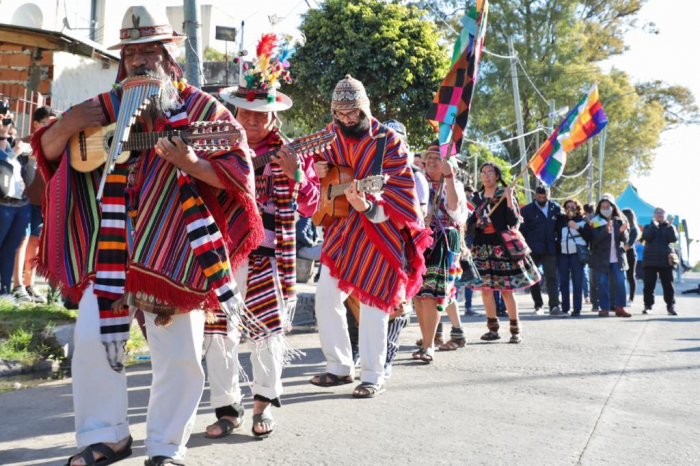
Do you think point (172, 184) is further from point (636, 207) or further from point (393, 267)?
point (636, 207)

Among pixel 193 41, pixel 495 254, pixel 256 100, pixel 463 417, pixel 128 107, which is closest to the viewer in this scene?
pixel 128 107

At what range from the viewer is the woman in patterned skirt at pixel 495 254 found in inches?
365

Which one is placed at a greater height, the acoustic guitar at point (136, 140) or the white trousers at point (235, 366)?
the acoustic guitar at point (136, 140)

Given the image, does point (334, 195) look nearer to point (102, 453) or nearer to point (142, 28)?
point (142, 28)

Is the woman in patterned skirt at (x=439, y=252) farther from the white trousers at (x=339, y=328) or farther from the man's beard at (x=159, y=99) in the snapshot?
the man's beard at (x=159, y=99)

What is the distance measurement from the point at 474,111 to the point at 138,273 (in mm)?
34105

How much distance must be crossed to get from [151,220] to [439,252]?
14.5ft

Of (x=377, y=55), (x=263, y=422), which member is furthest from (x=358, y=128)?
(x=377, y=55)

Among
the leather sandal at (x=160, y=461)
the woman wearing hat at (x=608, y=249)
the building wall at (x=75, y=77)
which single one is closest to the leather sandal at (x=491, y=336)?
the woman wearing hat at (x=608, y=249)

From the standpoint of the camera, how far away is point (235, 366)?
4.56 metres

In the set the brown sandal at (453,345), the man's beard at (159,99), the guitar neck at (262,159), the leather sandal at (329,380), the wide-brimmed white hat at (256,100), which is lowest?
the leather sandal at (329,380)

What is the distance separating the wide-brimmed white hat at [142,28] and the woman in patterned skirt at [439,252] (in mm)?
3843

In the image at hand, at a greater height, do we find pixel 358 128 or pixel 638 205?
pixel 638 205

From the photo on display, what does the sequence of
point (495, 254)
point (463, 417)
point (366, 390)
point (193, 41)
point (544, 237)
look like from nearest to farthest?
1. point (463, 417)
2. point (366, 390)
3. point (193, 41)
4. point (495, 254)
5. point (544, 237)
